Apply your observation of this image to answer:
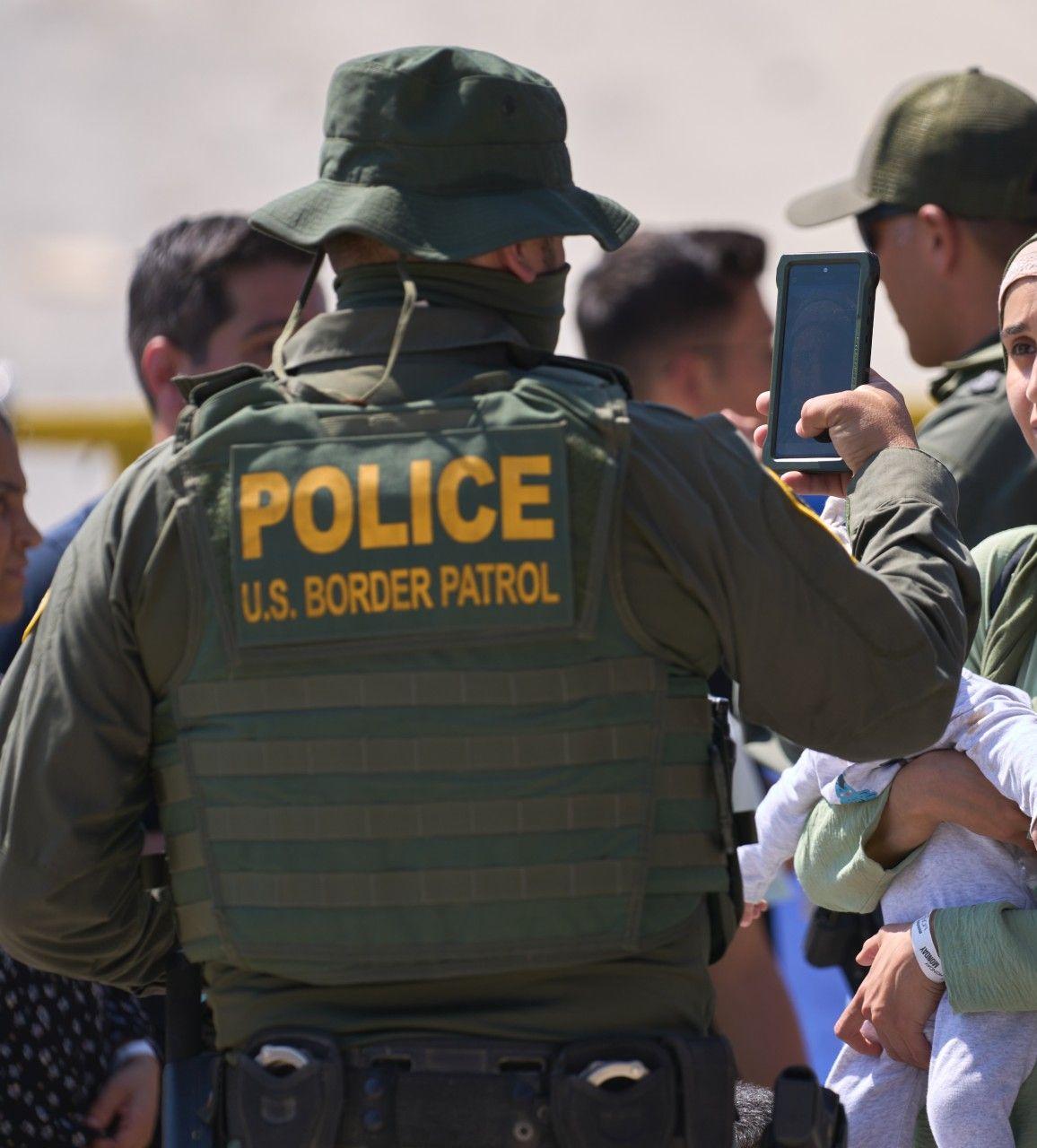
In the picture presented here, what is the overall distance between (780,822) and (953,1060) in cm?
48

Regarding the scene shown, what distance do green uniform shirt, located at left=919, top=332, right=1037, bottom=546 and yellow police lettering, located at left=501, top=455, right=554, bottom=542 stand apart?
5.98 ft

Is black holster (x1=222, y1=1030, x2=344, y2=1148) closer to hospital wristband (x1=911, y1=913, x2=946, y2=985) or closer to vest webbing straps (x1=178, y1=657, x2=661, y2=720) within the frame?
vest webbing straps (x1=178, y1=657, x2=661, y2=720)

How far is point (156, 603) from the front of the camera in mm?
2236

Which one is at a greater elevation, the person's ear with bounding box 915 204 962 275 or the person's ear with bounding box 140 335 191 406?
the person's ear with bounding box 915 204 962 275

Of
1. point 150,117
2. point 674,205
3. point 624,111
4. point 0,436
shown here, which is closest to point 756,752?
point 0,436

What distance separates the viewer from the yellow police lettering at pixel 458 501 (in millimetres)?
2158

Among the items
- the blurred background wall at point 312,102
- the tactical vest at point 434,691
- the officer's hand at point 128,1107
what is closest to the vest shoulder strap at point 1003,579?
the tactical vest at point 434,691

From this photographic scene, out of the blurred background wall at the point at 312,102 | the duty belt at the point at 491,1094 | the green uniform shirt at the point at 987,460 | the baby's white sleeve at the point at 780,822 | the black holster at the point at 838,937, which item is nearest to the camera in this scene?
the duty belt at the point at 491,1094

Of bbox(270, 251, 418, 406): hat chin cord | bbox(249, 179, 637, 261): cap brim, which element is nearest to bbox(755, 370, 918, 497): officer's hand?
bbox(249, 179, 637, 261): cap brim

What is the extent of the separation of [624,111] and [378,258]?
14.1 meters

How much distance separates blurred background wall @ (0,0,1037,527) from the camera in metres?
15.0

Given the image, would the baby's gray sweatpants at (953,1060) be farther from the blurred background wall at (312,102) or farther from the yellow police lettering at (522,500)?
the blurred background wall at (312,102)

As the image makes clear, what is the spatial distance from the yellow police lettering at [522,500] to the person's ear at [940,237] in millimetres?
2342

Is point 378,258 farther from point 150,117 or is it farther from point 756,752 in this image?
point 150,117
